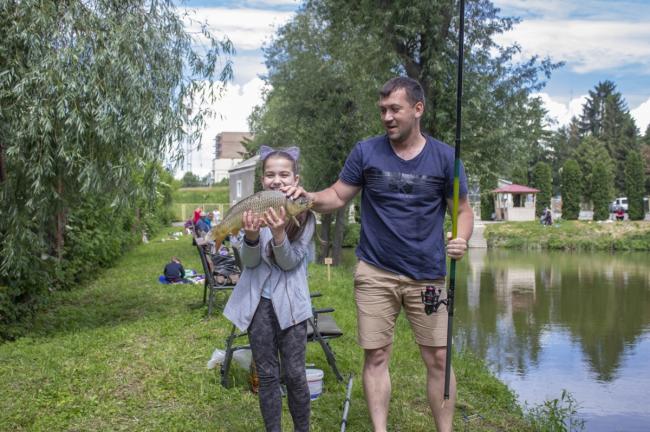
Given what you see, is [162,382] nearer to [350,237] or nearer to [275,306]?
[275,306]

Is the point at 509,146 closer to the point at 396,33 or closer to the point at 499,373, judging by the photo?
the point at 396,33

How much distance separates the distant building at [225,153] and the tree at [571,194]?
238ft

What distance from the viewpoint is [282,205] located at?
3389mm

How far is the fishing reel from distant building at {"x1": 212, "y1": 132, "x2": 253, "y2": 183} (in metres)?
111

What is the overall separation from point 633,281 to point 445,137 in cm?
897

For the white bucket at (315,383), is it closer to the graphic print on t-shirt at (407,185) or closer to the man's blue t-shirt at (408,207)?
the man's blue t-shirt at (408,207)

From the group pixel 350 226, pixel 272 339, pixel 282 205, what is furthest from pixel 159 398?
pixel 350 226

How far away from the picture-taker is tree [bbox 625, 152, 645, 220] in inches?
1752

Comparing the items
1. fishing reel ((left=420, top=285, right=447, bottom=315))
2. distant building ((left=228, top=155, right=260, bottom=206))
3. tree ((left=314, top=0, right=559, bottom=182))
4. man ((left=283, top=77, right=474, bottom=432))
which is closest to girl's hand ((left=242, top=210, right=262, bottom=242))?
man ((left=283, top=77, right=474, bottom=432))

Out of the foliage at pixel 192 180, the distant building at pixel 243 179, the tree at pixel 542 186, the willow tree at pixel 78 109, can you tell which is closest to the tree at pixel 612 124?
the tree at pixel 542 186

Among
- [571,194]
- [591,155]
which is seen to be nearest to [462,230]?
[571,194]

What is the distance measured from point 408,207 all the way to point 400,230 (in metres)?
0.13

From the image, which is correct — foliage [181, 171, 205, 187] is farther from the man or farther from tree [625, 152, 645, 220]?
the man

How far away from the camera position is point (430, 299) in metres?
3.71
